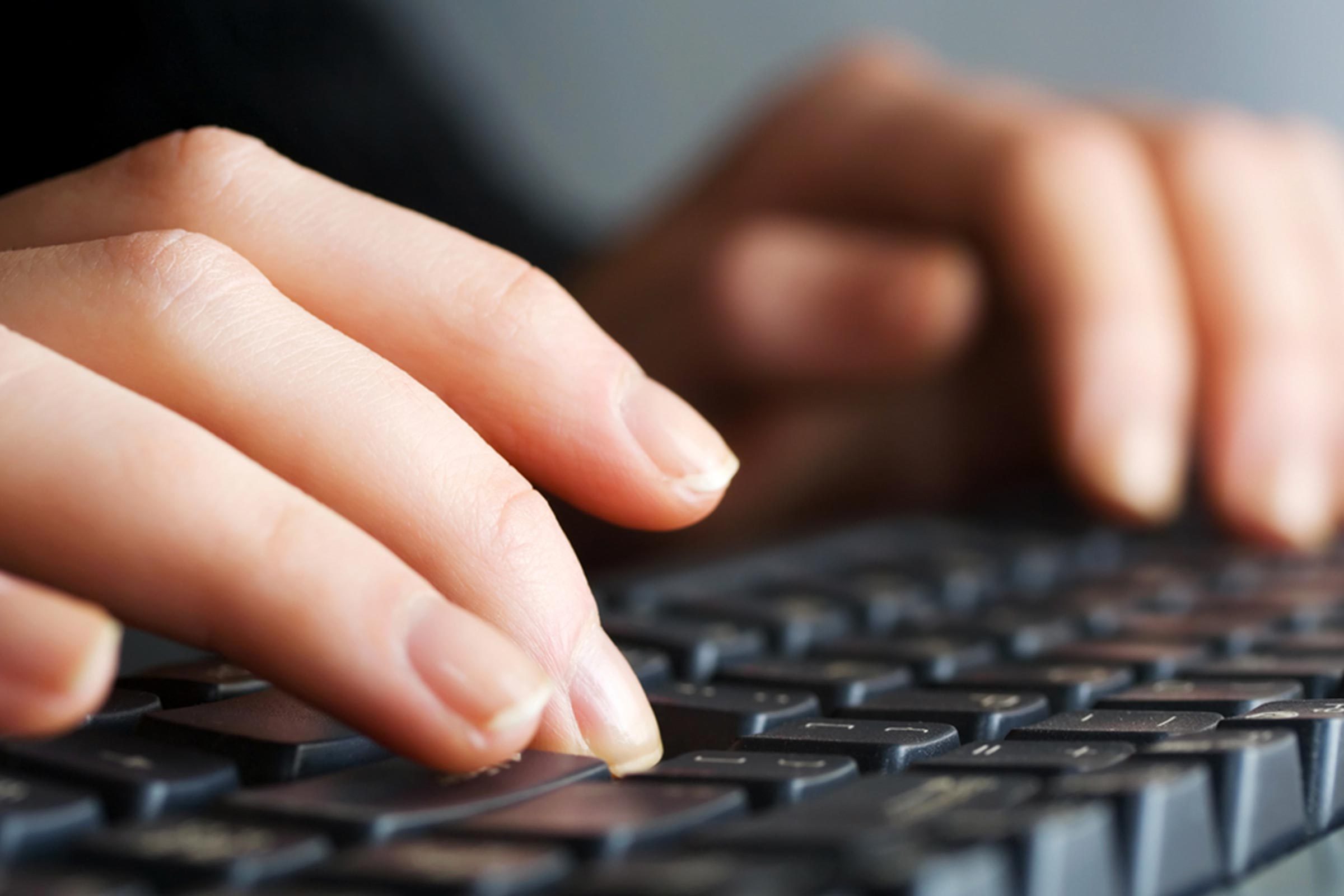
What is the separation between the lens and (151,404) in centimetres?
35

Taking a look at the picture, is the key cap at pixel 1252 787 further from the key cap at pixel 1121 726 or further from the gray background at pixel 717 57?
the gray background at pixel 717 57

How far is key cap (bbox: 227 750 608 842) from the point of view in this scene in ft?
0.87

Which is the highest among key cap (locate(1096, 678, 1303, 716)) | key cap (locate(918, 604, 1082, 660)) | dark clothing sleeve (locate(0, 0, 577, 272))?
dark clothing sleeve (locate(0, 0, 577, 272))

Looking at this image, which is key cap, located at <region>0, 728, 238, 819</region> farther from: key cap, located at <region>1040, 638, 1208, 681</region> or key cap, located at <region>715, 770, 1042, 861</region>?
key cap, located at <region>1040, 638, 1208, 681</region>

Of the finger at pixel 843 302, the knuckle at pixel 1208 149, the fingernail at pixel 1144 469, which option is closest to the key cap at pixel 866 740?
the fingernail at pixel 1144 469

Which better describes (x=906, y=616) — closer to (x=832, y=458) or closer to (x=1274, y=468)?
(x=1274, y=468)

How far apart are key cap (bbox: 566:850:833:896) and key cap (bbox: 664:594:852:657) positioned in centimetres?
26

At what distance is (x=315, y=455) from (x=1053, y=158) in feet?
2.43

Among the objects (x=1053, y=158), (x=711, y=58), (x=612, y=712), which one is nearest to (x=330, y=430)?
(x=612, y=712)

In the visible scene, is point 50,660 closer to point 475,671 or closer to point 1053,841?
point 475,671

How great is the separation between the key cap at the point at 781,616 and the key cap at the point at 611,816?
0.21 m

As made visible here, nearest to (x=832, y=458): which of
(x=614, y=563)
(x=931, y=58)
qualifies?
(x=614, y=563)

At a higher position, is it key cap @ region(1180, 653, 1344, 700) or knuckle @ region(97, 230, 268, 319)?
knuckle @ region(97, 230, 268, 319)

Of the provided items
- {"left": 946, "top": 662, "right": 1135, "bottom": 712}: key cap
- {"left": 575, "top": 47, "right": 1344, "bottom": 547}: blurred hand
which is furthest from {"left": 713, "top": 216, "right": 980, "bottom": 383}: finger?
{"left": 946, "top": 662, "right": 1135, "bottom": 712}: key cap
